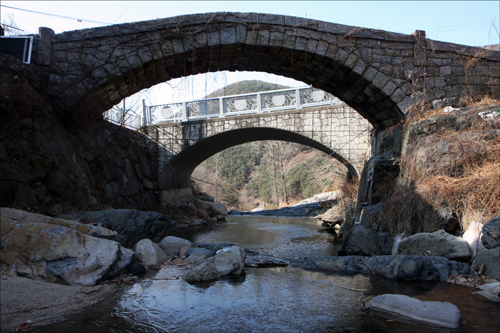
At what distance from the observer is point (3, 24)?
22.1ft

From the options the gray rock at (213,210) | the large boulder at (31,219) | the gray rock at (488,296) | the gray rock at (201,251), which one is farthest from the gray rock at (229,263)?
the gray rock at (213,210)

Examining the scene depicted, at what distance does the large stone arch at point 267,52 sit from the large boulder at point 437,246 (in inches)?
121

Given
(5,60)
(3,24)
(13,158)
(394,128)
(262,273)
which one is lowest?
(262,273)

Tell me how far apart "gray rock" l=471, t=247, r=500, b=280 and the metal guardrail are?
305 inches

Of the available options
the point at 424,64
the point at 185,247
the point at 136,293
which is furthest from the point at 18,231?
the point at 424,64

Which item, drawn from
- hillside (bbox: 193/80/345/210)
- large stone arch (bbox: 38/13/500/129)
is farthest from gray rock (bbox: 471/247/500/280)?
hillside (bbox: 193/80/345/210)

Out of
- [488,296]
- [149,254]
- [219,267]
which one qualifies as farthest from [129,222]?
[488,296]

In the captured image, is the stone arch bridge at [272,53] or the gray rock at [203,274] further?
the stone arch bridge at [272,53]

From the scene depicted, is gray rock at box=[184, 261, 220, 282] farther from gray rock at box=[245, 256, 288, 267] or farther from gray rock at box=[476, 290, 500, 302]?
gray rock at box=[476, 290, 500, 302]

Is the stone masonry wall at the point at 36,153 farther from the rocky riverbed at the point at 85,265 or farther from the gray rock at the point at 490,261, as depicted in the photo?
the gray rock at the point at 490,261

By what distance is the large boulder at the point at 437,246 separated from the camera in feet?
11.8

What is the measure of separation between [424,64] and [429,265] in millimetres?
4224

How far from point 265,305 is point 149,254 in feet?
6.51

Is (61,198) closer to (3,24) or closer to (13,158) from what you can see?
(13,158)
